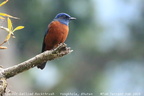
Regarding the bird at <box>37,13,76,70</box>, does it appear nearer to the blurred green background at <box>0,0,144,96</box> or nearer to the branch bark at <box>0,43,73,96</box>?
the branch bark at <box>0,43,73,96</box>

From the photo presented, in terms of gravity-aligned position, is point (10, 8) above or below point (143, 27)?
above

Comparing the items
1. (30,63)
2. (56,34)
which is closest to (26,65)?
(30,63)

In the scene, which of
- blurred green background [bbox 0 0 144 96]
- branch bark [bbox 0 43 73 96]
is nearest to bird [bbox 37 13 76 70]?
branch bark [bbox 0 43 73 96]

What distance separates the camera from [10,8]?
775 inches

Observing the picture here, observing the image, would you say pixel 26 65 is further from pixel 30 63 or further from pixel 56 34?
pixel 56 34

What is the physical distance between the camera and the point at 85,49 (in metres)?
22.6

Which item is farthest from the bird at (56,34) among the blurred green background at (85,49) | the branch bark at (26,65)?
the blurred green background at (85,49)

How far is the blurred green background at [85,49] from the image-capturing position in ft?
64.5

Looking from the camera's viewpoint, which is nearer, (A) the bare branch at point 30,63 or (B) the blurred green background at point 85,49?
(A) the bare branch at point 30,63

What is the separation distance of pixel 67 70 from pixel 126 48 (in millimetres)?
3929

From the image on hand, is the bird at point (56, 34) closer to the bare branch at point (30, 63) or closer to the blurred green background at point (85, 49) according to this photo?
the bare branch at point (30, 63)

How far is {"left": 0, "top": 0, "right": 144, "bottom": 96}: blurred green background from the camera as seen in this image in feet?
64.5

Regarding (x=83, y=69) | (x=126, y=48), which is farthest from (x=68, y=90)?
(x=126, y=48)

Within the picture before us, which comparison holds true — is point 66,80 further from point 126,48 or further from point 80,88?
point 126,48
